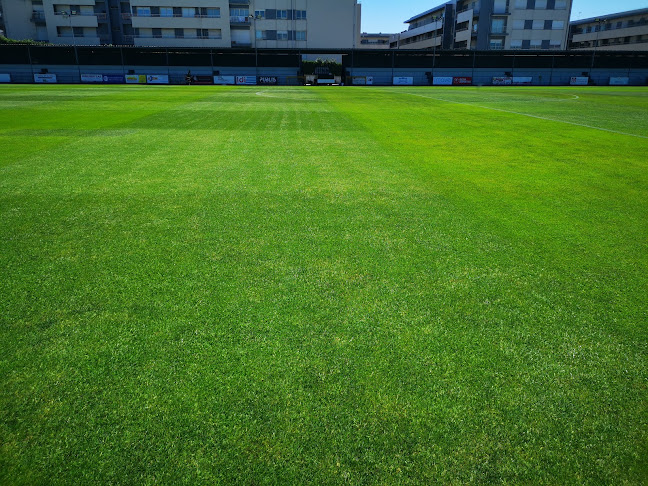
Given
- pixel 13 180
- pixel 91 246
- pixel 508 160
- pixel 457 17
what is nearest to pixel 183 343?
pixel 91 246

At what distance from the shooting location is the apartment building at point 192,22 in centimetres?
7369

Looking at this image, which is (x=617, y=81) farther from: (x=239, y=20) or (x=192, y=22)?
(x=192, y=22)

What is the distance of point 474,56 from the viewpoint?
230ft

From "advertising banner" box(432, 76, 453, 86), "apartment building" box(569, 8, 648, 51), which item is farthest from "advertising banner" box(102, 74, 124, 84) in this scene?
"apartment building" box(569, 8, 648, 51)

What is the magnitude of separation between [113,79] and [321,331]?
72346 mm

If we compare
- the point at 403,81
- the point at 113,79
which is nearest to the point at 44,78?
the point at 113,79

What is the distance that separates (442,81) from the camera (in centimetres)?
7100

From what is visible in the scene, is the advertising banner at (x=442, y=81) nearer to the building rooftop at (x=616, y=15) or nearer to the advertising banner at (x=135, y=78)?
the advertising banner at (x=135, y=78)

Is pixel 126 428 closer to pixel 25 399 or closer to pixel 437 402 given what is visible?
pixel 25 399

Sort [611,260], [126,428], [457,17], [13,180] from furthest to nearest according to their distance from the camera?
[457,17] → [13,180] → [611,260] → [126,428]

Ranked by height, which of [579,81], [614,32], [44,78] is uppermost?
[614,32]

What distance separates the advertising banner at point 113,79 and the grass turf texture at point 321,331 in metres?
64.5

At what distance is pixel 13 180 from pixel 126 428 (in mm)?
8253

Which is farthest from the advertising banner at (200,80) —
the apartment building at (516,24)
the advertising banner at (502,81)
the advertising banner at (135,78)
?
the apartment building at (516,24)
